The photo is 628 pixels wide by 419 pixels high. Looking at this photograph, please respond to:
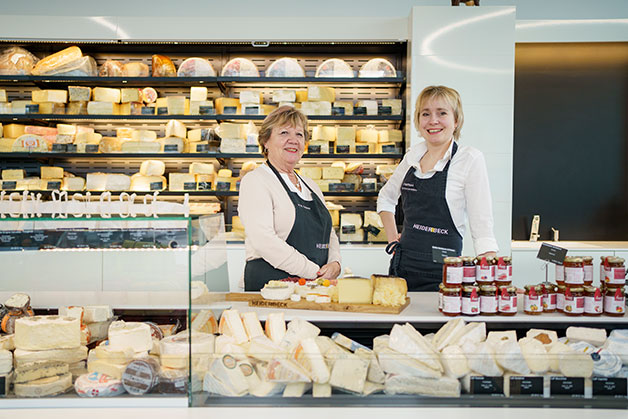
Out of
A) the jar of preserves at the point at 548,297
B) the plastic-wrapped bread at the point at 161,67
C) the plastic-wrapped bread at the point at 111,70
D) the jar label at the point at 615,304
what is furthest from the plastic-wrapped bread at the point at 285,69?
the jar label at the point at 615,304

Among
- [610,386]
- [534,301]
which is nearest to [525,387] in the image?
[610,386]

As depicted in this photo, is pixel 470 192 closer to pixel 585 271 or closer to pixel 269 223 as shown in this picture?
pixel 585 271

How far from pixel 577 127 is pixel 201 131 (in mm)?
3436

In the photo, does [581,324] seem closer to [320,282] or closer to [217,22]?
[320,282]

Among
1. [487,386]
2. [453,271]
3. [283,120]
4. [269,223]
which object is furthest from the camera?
[283,120]

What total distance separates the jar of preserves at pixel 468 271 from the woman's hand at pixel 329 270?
0.84 metres

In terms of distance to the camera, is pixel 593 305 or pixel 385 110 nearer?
pixel 593 305

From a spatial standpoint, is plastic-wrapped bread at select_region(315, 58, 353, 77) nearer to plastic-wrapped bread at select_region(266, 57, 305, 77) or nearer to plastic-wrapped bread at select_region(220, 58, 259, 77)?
plastic-wrapped bread at select_region(266, 57, 305, 77)

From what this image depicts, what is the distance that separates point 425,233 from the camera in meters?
2.51

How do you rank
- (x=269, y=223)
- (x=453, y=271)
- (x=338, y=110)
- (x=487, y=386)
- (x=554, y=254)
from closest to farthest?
(x=487, y=386)
(x=453, y=271)
(x=554, y=254)
(x=269, y=223)
(x=338, y=110)

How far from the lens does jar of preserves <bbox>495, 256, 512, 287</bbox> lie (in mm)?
1702

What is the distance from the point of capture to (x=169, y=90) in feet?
16.3

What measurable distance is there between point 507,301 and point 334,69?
3.33 metres

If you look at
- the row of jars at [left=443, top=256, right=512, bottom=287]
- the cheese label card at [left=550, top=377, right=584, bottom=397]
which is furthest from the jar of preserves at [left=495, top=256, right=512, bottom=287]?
the cheese label card at [left=550, top=377, right=584, bottom=397]
